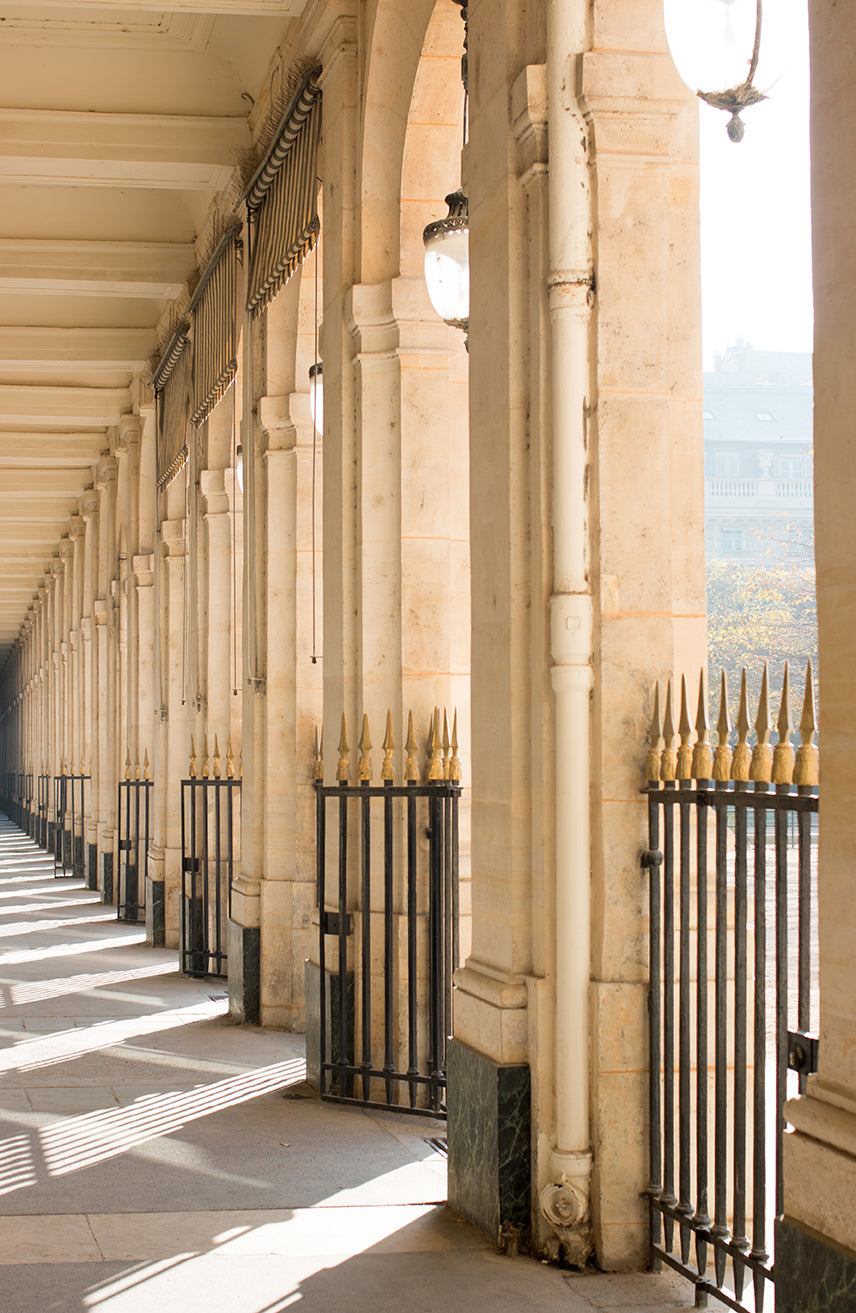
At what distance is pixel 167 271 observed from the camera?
13227 millimetres

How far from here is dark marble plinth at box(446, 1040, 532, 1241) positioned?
16.6ft

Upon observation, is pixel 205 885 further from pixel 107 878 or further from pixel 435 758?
pixel 107 878

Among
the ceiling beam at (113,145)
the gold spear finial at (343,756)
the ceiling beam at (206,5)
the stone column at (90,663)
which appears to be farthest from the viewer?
the stone column at (90,663)

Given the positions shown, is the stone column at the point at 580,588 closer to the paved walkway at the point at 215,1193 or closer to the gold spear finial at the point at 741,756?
the paved walkway at the point at 215,1193

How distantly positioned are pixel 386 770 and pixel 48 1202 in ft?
7.60

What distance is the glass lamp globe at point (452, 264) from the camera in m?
6.03

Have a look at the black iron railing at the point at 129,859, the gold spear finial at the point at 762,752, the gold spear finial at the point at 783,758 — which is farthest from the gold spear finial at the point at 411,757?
the black iron railing at the point at 129,859

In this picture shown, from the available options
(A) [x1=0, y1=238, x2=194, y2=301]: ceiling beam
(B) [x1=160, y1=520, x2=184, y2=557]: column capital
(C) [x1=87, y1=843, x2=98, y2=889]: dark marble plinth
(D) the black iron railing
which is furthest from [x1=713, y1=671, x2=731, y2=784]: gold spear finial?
(C) [x1=87, y1=843, x2=98, y2=889]: dark marble plinth

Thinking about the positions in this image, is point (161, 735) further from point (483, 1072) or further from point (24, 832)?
point (24, 832)

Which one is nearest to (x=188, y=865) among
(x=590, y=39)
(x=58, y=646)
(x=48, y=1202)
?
(x=48, y=1202)

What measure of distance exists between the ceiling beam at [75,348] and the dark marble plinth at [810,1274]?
1334 cm

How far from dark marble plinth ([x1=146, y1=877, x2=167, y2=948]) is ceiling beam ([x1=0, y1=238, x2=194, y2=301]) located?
17.5 ft

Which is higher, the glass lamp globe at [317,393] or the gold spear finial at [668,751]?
the glass lamp globe at [317,393]

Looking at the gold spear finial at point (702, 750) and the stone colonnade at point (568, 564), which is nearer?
the gold spear finial at point (702, 750)
